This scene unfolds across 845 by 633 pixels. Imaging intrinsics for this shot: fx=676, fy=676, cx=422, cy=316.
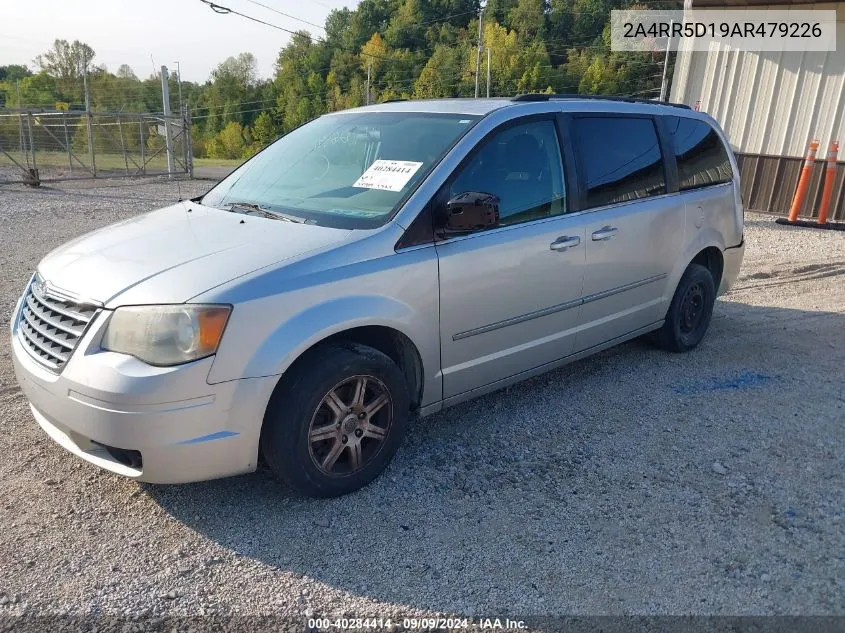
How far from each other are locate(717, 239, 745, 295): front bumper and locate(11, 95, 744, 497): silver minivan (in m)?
0.92

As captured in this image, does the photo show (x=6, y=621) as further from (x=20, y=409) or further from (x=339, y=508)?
(x=20, y=409)

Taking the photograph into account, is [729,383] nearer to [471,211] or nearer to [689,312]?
[689,312]

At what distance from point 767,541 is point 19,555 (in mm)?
3169

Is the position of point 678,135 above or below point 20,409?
above

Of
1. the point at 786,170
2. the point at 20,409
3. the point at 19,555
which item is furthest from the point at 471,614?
the point at 786,170

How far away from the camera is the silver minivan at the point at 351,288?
272cm

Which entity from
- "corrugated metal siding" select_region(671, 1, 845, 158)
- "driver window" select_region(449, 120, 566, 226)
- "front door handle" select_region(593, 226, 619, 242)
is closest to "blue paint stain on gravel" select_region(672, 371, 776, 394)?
"front door handle" select_region(593, 226, 619, 242)

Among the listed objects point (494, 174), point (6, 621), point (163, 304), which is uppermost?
point (494, 174)

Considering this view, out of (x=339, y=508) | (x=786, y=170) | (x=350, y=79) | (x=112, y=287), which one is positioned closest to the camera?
(x=112, y=287)

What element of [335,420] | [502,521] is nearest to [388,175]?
[335,420]

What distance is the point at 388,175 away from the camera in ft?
11.7

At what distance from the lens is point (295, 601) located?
2561 millimetres

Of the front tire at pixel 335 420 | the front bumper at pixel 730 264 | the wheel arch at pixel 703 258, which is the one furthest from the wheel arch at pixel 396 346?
the front bumper at pixel 730 264

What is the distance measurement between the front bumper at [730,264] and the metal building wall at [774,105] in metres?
7.74
